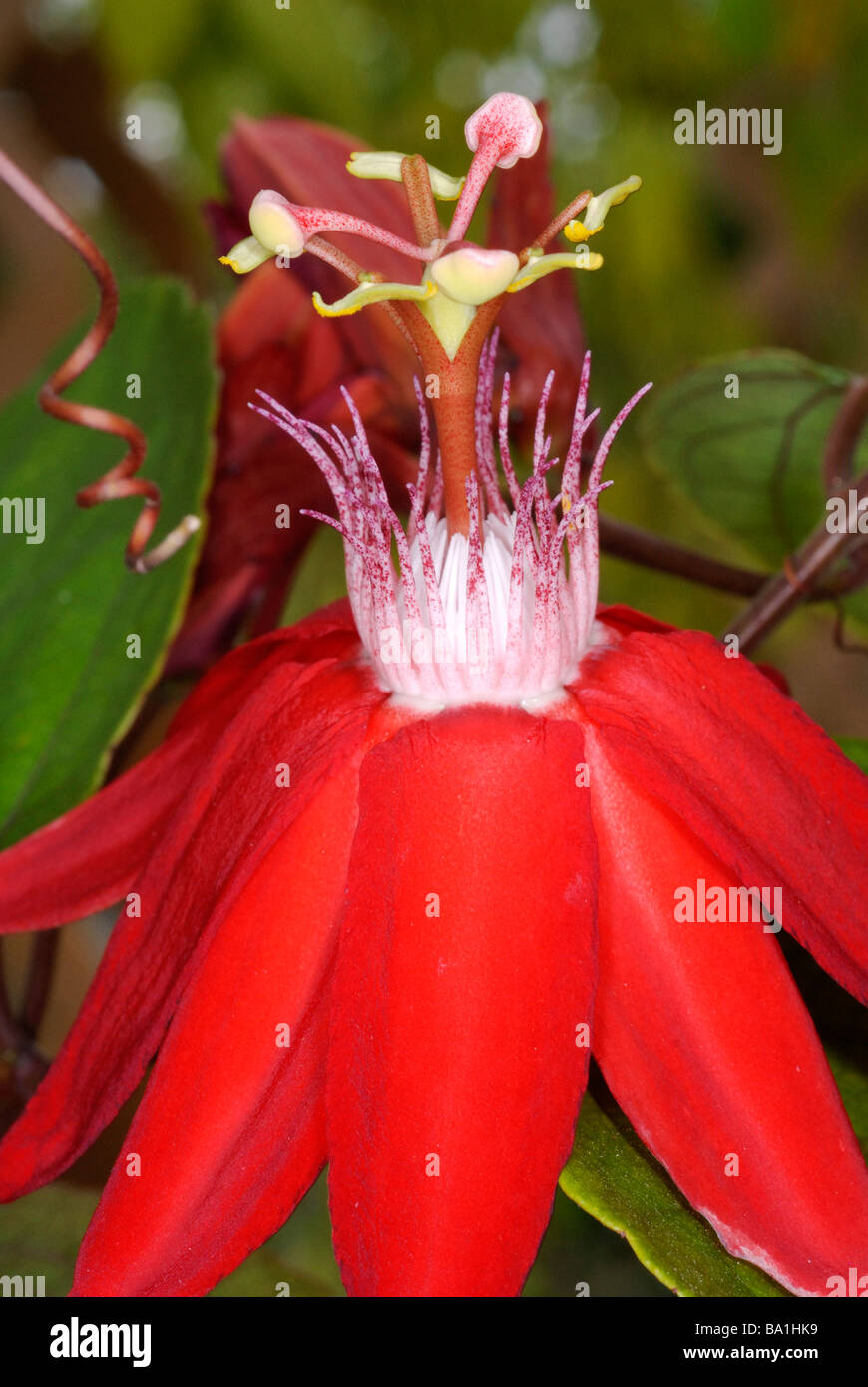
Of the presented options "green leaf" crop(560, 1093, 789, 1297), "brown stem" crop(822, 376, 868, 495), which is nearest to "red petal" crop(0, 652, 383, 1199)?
"green leaf" crop(560, 1093, 789, 1297)

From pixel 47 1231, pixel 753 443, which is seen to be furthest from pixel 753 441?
pixel 47 1231

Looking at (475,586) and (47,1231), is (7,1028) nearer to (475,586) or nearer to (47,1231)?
(47,1231)

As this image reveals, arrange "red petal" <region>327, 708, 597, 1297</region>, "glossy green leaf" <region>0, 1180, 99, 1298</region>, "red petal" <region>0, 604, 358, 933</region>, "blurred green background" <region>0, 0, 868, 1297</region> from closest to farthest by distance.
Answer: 1. "red petal" <region>327, 708, 597, 1297</region>
2. "red petal" <region>0, 604, 358, 933</region>
3. "glossy green leaf" <region>0, 1180, 99, 1298</region>
4. "blurred green background" <region>0, 0, 868, 1297</region>

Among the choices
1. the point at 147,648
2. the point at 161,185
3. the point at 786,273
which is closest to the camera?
the point at 147,648

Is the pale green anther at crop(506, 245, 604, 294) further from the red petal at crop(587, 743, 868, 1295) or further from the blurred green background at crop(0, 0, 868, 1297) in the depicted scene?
the blurred green background at crop(0, 0, 868, 1297)

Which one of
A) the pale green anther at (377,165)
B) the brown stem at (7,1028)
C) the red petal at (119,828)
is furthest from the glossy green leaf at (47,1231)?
the pale green anther at (377,165)

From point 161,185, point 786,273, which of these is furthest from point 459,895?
point 786,273
